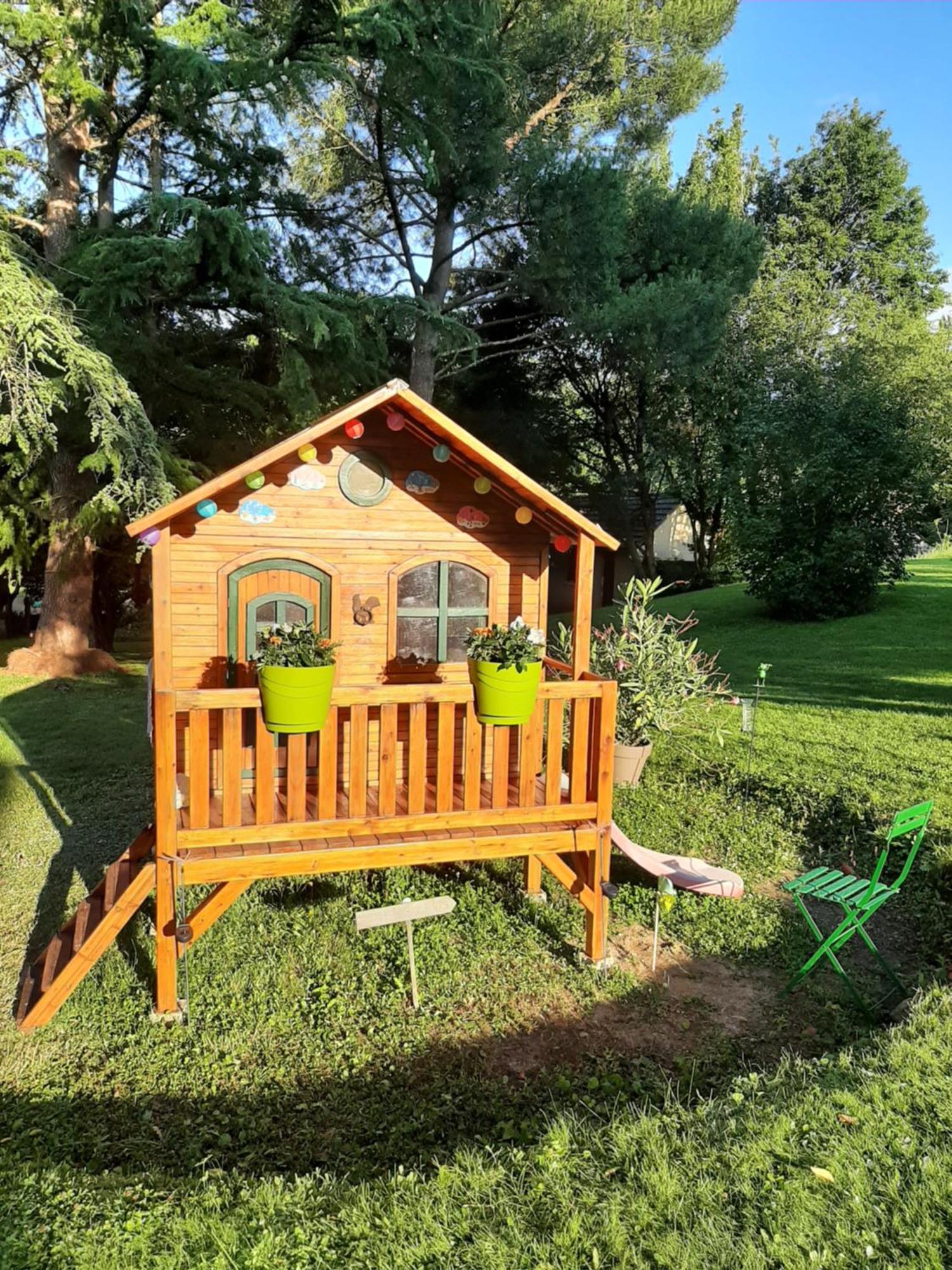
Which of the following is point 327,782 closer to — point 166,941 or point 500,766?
point 500,766

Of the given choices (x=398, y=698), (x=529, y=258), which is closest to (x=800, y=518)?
(x=529, y=258)

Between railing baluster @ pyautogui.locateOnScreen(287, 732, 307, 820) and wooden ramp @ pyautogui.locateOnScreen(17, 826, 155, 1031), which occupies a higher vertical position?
railing baluster @ pyautogui.locateOnScreen(287, 732, 307, 820)

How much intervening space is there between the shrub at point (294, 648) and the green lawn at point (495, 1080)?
2.14m

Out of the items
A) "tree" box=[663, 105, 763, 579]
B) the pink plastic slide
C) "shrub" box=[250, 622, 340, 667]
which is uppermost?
"tree" box=[663, 105, 763, 579]

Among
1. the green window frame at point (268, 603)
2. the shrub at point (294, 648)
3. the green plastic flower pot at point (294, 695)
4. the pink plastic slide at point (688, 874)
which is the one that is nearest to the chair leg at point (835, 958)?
the pink plastic slide at point (688, 874)

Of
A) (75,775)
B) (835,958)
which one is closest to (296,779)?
(835,958)

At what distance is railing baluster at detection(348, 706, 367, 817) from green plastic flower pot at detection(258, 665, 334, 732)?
0.28 m

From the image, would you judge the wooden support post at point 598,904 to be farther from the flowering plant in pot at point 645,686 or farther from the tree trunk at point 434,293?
the tree trunk at point 434,293

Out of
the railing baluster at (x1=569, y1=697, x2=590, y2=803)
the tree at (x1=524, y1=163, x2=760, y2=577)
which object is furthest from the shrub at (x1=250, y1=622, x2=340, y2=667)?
the tree at (x1=524, y1=163, x2=760, y2=577)

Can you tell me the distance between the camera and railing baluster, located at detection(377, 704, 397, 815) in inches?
200

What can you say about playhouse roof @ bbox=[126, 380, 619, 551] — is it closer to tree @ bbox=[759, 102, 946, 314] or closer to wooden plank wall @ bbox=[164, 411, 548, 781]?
wooden plank wall @ bbox=[164, 411, 548, 781]

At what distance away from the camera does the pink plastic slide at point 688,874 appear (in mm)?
6309

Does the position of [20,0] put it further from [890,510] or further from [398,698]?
[890,510]

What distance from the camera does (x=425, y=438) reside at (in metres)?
5.94
